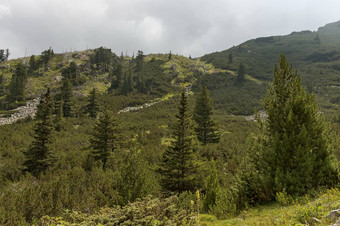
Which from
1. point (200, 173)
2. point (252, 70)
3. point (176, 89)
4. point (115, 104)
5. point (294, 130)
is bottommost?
point (200, 173)

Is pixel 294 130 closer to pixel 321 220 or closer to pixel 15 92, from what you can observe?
pixel 321 220

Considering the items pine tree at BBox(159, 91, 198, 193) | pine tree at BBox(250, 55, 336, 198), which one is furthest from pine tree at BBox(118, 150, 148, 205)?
pine tree at BBox(250, 55, 336, 198)

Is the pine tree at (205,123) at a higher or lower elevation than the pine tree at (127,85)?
A: lower

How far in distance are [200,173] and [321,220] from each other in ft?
34.7

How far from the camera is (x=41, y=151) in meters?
16.3

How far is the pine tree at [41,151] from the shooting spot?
15898 mm

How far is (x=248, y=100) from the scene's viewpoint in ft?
186

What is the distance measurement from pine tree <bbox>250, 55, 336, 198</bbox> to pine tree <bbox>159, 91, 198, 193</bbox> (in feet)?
18.7

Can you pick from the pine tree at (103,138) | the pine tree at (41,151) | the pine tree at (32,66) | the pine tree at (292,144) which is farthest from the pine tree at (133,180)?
the pine tree at (32,66)

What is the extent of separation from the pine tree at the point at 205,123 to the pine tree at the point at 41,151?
17.7m

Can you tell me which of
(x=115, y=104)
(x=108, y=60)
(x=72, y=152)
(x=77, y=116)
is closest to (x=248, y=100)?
(x=115, y=104)

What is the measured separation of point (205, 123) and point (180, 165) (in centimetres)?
1507

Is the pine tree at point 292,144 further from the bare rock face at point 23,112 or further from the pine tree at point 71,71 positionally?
the pine tree at point 71,71

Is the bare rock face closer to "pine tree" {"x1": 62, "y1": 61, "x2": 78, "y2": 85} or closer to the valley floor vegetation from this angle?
the valley floor vegetation
